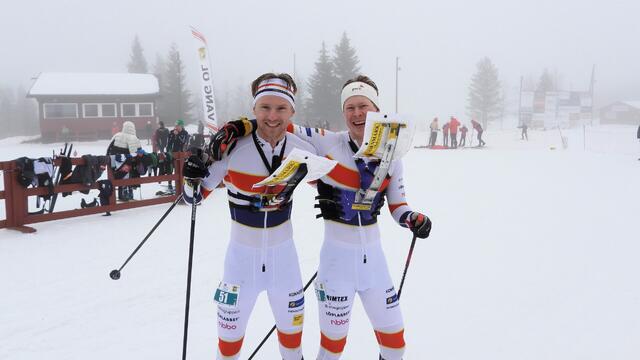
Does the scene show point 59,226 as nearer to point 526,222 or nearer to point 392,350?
point 392,350

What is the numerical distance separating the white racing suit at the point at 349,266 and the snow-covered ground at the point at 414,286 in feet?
3.31

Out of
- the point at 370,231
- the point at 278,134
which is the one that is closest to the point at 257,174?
the point at 278,134

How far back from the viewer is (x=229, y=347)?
2592mm

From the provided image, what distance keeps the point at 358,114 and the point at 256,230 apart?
3.25 ft

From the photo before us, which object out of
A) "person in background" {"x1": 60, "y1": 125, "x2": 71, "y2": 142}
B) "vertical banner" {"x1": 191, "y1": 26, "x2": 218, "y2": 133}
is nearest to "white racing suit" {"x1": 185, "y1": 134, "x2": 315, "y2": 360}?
"vertical banner" {"x1": 191, "y1": 26, "x2": 218, "y2": 133}

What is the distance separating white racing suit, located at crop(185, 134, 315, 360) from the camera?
258 centimetres

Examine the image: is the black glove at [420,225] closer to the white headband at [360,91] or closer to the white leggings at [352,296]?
the white leggings at [352,296]

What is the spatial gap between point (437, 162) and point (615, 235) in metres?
10.8

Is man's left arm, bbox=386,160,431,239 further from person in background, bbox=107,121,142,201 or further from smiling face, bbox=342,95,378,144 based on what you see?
person in background, bbox=107,121,142,201

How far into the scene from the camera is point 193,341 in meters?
3.74

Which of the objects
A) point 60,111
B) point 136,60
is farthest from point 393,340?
point 136,60

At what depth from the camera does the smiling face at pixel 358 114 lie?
278 centimetres

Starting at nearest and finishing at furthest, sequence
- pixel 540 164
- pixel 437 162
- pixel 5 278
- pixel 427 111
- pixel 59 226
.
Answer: pixel 5 278
pixel 59 226
pixel 540 164
pixel 437 162
pixel 427 111

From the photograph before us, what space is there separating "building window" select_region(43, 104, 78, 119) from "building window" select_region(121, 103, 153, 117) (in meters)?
3.38
